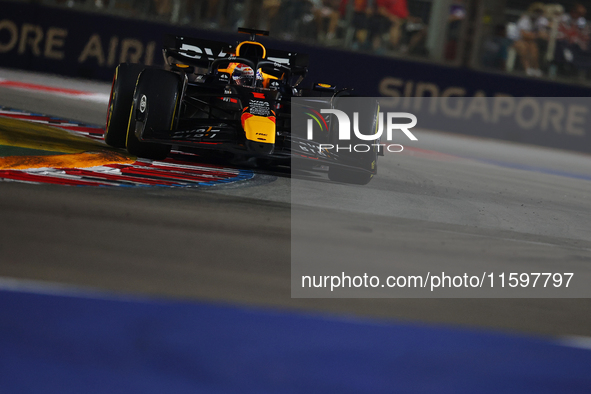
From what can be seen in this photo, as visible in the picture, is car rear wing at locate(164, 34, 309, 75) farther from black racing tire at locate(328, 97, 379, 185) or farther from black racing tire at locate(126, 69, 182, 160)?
black racing tire at locate(126, 69, 182, 160)

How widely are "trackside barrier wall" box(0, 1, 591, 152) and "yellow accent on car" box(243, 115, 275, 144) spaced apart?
8733 millimetres

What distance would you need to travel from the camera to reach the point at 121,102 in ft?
18.9

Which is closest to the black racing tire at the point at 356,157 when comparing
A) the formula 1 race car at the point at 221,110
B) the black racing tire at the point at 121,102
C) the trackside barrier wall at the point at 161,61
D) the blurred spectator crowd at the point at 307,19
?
the formula 1 race car at the point at 221,110

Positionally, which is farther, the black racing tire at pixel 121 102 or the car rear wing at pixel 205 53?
the car rear wing at pixel 205 53

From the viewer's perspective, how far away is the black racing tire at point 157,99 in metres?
5.29

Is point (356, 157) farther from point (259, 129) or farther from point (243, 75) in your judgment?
point (243, 75)

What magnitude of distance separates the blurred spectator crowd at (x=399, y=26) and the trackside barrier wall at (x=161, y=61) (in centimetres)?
20

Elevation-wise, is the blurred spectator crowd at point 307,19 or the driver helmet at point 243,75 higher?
the blurred spectator crowd at point 307,19

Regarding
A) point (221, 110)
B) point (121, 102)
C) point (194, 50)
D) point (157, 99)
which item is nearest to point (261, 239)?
point (157, 99)

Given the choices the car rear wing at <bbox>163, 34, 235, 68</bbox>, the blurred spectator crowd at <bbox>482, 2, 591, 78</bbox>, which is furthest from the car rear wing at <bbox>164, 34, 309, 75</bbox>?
the blurred spectator crowd at <bbox>482, 2, 591, 78</bbox>

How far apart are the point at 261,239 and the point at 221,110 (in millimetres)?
2153

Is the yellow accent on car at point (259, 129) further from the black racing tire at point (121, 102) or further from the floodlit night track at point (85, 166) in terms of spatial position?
the black racing tire at point (121, 102)

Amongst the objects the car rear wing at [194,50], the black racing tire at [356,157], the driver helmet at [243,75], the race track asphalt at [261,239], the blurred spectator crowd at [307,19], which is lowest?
the race track asphalt at [261,239]

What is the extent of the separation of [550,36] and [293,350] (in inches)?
484
